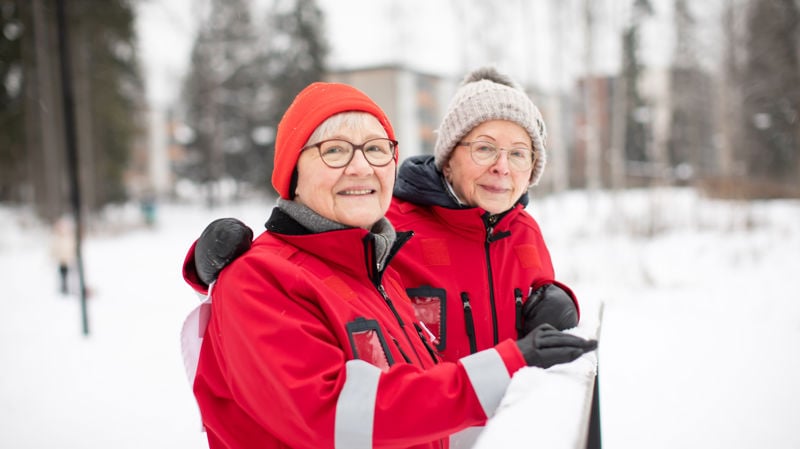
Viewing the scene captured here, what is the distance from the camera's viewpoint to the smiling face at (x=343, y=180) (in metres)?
1.40

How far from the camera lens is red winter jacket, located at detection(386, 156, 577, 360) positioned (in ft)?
6.57

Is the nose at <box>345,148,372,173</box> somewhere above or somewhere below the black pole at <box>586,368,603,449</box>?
above

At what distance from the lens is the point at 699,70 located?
23.9m

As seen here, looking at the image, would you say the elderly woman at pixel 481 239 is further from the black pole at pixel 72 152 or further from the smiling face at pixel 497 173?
the black pole at pixel 72 152

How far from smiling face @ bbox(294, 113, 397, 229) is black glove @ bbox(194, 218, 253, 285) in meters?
0.20

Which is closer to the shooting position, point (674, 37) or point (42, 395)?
point (42, 395)

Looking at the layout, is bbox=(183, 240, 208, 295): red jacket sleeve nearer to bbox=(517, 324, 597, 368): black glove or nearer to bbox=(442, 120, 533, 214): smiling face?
bbox=(517, 324, 597, 368): black glove

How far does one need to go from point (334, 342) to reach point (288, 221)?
0.36 meters

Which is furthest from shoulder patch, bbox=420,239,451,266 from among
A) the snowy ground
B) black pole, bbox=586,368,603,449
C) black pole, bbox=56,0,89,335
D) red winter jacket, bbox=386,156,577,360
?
black pole, bbox=56,0,89,335

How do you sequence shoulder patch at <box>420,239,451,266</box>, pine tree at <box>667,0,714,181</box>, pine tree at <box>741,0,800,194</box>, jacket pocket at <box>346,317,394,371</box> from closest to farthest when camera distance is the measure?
jacket pocket at <box>346,317,394,371</box>
shoulder patch at <box>420,239,451,266</box>
pine tree at <box>741,0,800,194</box>
pine tree at <box>667,0,714,181</box>

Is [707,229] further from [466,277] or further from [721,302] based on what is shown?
[466,277]

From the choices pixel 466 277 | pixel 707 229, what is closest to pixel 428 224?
pixel 466 277

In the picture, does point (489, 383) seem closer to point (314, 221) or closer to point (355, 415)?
point (355, 415)

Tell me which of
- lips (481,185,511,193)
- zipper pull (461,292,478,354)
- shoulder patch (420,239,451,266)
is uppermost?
lips (481,185,511,193)
